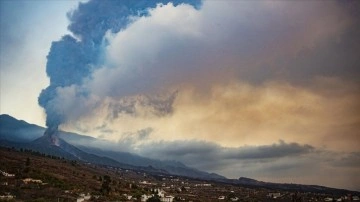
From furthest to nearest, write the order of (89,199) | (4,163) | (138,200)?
(4,163)
(138,200)
(89,199)

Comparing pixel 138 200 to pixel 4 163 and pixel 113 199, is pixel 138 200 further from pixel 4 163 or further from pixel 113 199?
pixel 4 163

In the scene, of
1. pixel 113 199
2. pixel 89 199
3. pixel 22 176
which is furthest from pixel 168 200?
pixel 22 176

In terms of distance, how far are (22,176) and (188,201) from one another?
3772 centimetres

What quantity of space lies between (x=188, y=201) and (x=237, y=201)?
23.8 m

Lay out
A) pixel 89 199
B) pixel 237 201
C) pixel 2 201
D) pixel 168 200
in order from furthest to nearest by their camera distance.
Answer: pixel 237 201 → pixel 168 200 → pixel 89 199 → pixel 2 201

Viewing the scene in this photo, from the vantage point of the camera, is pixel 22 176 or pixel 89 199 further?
pixel 22 176

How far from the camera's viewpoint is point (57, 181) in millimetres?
96062

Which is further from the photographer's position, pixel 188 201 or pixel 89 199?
pixel 188 201

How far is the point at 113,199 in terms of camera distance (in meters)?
86.2

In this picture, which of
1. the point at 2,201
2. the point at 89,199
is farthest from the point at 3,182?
the point at 2,201

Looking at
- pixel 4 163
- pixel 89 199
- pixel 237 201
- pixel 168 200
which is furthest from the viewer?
pixel 237 201

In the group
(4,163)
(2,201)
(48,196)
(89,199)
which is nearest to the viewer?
(2,201)

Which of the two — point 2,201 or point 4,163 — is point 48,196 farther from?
point 4,163

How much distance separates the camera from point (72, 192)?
279ft
